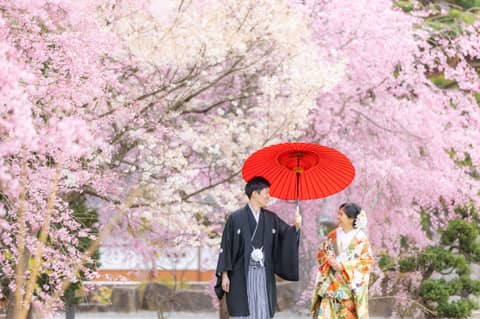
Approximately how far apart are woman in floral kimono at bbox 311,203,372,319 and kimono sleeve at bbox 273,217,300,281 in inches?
19.7

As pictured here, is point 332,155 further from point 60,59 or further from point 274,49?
point 274,49

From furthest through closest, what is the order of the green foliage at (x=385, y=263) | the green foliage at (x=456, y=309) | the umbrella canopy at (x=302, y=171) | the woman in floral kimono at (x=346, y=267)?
the green foliage at (x=385, y=263), the green foliage at (x=456, y=309), the woman in floral kimono at (x=346, y=267), the umbrella canopy at (x=302, y=171)

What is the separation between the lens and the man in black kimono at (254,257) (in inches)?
256

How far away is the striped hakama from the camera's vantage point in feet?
→ 21.4

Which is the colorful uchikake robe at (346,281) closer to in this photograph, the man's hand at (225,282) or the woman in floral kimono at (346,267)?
the woman in floral kimono at (346,267)

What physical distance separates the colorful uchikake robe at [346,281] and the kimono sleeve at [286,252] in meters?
0.54

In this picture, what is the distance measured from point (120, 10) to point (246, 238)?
3792 mm

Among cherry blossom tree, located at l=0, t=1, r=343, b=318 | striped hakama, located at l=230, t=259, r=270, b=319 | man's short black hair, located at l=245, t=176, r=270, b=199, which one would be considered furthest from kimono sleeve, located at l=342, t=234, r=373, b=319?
cherry blossom tree, located at l=0, t=1, r=343, b=318

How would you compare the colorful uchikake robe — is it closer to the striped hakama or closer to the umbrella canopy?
the umbrella canopy

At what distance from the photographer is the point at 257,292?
656cm

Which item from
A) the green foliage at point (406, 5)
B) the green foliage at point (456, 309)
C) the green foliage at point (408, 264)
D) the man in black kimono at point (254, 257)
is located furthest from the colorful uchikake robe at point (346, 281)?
the green foliage at point (406, 5)

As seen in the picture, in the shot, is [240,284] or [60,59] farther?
[60,59]

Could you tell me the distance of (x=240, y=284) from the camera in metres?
6.50

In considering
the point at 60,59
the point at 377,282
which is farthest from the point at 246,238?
the point at 377,282
